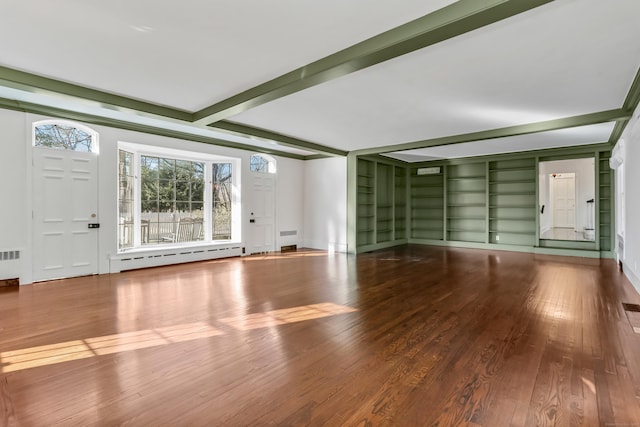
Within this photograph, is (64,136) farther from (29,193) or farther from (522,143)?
(522,143)

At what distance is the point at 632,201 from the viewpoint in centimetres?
477

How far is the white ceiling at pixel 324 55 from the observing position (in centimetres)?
246

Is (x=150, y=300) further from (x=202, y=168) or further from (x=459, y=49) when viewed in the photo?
(x=459, y=49)

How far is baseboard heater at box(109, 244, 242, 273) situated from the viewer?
19.1ft

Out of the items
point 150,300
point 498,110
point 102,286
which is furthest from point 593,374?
point 102,286

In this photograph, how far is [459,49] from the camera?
299cm

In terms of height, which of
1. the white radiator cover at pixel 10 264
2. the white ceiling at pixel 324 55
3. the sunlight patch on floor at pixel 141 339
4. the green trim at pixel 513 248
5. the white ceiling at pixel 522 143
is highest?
the white ceiling at pixel 522 143

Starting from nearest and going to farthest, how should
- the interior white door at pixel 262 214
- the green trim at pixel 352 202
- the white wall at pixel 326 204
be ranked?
the interior white door at pixel 262 214, the green trim at pixel 352 202, the white wall at pixel 326 204

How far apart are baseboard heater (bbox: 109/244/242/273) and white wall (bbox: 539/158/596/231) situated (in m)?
8.17

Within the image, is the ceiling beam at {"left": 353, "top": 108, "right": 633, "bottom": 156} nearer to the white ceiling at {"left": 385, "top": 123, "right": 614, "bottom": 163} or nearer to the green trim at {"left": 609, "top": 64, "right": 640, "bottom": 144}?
the green trim at {"left": 609, "top": 64, "right": 640, "bottom": 144}

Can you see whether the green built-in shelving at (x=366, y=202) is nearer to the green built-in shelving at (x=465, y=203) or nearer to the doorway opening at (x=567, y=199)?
the green built-in shelving at (x=465, y=203)

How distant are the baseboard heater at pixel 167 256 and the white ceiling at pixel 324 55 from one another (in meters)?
2.58

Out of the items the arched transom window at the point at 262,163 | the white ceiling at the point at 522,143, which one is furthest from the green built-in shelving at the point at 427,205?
the arched transom window at the point at 262,163

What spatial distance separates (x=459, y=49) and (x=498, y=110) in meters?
2.25
